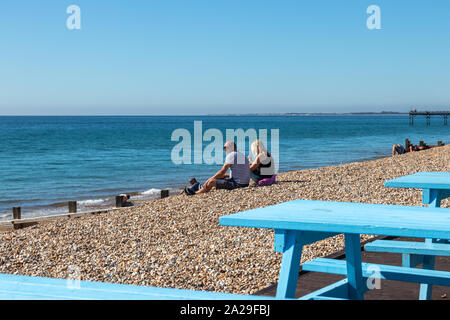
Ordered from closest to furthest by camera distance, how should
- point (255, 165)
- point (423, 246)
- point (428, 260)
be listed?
point (423, 246)
point (428, 260)
point (255, 165)

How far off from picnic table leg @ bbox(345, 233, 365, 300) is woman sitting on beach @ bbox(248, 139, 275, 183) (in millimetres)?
8709

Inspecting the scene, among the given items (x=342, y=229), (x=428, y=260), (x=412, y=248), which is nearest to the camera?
(x=342, y=229)

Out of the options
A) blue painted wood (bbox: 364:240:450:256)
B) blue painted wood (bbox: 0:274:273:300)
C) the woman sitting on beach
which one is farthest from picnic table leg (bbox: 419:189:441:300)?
the woman sitting on beach

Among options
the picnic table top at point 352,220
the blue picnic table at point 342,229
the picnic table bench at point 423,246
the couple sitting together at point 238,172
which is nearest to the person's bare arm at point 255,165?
the couple sitting together at point 238,172

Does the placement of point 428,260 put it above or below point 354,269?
below

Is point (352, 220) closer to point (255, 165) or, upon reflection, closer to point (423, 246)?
point (423, 246)

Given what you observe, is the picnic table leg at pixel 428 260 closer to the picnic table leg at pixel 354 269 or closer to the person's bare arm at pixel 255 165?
the picnic table leg at pixel 354 269

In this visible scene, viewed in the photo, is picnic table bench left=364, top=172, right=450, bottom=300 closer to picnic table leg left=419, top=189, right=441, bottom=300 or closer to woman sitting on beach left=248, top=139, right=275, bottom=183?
picnic table leg left=419, top=189, right=441, bottom=300

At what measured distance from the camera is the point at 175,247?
6.32 meters

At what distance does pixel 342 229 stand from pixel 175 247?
13.8ft

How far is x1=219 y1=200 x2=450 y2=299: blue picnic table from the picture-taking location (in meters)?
2.32

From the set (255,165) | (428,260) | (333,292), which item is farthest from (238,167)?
(333,292)

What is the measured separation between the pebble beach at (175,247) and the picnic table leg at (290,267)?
1910 mm
